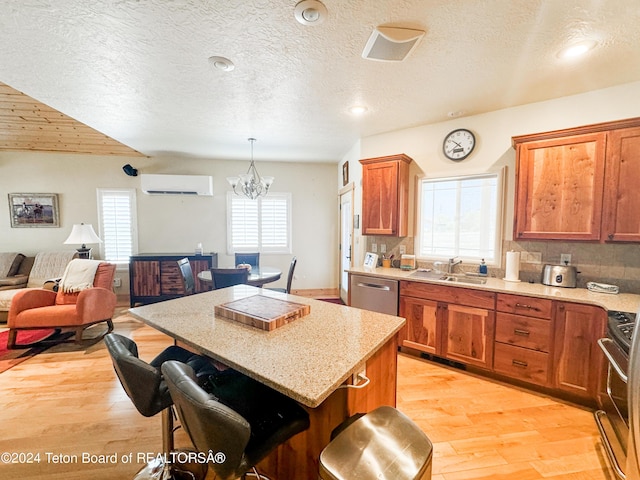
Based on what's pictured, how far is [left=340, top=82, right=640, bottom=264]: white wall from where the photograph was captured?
2.34 m

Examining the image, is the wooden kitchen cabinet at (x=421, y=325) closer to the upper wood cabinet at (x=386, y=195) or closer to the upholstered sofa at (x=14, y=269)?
the upper wood cabinet at (x=386, y=195)

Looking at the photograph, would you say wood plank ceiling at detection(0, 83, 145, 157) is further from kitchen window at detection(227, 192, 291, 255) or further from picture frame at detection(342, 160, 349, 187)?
picture frame at detection(342, 160, 349, 187)

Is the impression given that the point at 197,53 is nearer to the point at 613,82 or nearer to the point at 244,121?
the point at 244,121

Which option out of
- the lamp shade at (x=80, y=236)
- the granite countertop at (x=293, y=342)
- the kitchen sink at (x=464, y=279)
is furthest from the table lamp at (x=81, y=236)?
the kitchen sink at (x=464, y=279)

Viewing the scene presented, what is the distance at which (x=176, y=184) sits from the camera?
15.8 ft

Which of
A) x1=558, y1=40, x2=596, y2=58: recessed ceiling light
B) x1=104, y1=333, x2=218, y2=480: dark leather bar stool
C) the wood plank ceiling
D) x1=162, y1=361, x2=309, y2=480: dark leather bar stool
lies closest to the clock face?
x1=558, y1=40, x2=596, y2=58: recessed ceiling light

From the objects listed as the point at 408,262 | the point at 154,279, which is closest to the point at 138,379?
the point at 408,262

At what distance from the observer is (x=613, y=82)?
2254 millimetres

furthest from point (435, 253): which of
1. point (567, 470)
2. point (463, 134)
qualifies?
point (567, 470)

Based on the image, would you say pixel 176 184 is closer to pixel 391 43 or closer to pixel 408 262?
pixel 408 262

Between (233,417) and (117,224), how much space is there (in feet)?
18.1

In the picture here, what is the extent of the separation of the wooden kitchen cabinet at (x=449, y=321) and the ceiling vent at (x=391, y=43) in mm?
2096

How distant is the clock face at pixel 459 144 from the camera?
117 inches

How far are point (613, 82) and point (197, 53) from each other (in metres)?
3.48
